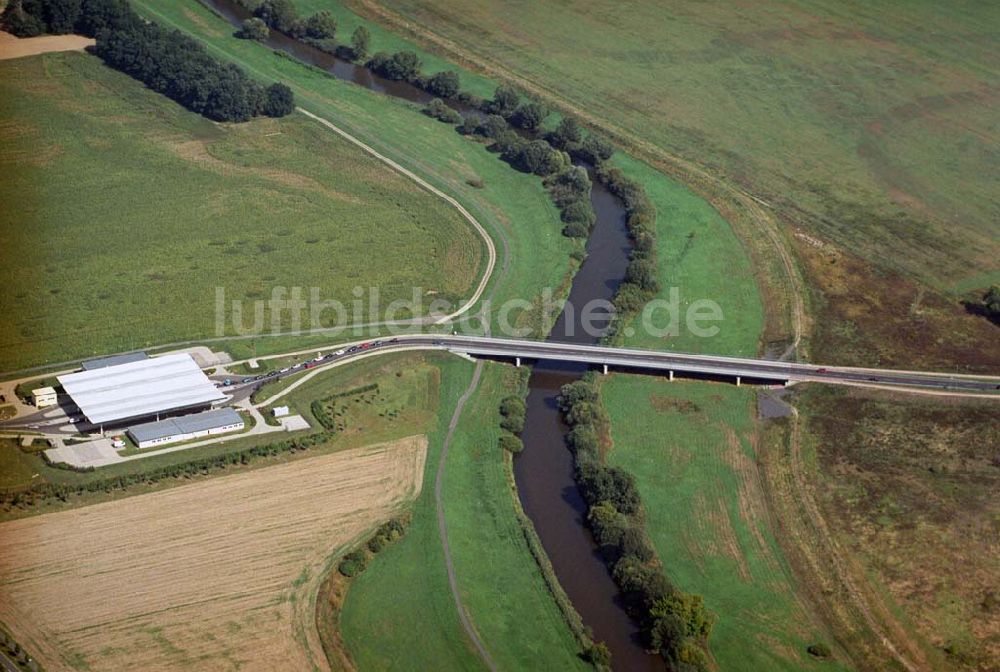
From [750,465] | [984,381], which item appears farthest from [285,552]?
[984,381]

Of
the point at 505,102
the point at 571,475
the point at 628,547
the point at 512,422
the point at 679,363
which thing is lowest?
the point at 571,475

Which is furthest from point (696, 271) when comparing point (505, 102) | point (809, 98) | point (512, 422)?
point (809, 98)

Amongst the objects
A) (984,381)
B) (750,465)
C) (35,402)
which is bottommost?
(35,402)

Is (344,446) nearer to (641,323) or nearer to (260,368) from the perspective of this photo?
(260,368)

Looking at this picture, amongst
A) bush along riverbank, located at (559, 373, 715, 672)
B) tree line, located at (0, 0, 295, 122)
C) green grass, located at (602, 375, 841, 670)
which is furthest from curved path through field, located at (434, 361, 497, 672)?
tree line, located at (0, 0, 295, 122)

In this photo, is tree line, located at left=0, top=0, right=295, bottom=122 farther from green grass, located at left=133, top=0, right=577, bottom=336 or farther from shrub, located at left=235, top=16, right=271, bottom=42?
shrub, located at left=235, top=16, right=271, bottom=42

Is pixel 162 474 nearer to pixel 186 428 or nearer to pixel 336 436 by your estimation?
pixel 186 428

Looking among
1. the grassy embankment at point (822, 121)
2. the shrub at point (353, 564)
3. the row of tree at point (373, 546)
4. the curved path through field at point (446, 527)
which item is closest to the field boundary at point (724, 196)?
the grassy embankment at point (822, 121)
